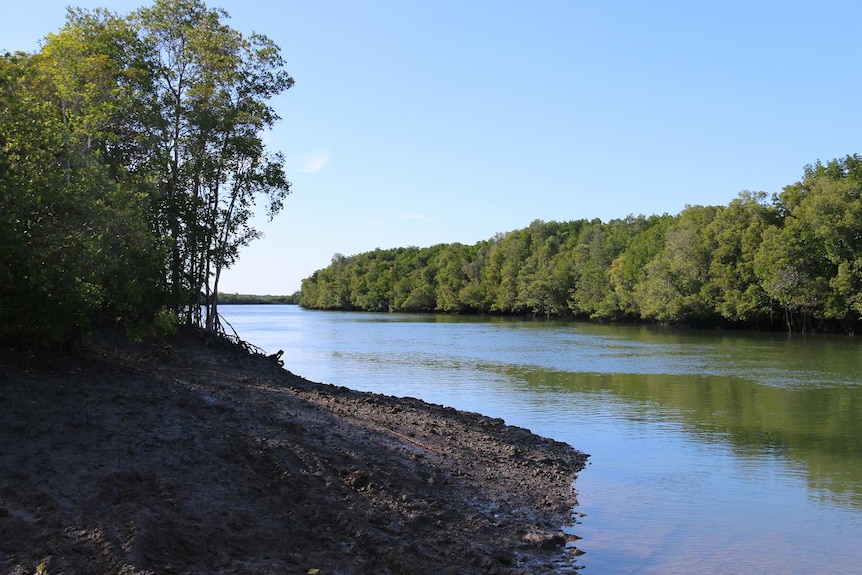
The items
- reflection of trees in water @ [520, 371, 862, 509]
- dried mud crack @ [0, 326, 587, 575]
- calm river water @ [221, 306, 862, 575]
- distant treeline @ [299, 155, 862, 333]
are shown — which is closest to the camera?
dried mud crack @ [0, 326, 587, 575]

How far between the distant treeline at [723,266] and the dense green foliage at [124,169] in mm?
53603

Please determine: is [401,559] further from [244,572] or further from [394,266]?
[394,266]

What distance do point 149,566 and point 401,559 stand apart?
8.43 ft

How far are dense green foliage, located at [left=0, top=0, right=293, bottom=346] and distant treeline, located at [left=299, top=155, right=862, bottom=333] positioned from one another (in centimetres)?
5360

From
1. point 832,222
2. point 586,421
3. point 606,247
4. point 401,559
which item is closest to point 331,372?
point 586,421

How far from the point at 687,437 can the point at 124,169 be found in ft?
49.5

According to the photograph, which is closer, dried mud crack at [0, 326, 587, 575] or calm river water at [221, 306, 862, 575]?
dried mud crack at [0, 326, 587, 575]

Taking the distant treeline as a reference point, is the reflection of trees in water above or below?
below

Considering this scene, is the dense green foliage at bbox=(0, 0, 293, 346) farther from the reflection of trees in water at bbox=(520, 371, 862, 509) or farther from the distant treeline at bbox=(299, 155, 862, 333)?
the distant treeline at bbox=(299, 155, 862, 333)

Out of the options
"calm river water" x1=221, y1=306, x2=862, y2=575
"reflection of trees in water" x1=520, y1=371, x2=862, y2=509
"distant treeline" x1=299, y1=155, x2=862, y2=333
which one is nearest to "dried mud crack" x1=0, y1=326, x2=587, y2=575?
"calm river water" x1=221, y1=306, x2=862, y2=575

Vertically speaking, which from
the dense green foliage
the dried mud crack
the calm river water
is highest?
the dense green foliage

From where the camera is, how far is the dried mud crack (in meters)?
6.91

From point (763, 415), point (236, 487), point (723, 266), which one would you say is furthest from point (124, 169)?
point (723, 266)

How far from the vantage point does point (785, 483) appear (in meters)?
13.5
